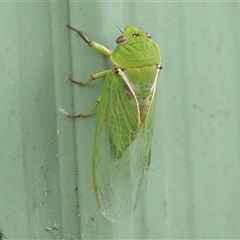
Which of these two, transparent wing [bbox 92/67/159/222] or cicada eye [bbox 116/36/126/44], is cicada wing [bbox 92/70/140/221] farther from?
cicada eye [bbox 116/36/126/44]

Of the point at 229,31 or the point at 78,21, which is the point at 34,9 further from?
the point at 229,31

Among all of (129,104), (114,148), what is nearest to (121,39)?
(129,104)

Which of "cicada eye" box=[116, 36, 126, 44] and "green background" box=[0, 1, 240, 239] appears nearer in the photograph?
"green background" box=[0, 1, 240, 239]

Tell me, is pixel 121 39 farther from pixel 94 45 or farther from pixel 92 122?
pixel 92 122

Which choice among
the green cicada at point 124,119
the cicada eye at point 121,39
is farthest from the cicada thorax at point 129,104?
the cicada eye at point 121,39

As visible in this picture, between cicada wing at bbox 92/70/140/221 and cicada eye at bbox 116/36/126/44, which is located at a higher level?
cicada eye at bbox 116/36/126/44

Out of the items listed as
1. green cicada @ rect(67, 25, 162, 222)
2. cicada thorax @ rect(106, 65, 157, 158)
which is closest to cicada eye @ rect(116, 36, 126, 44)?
green cicada @ rect(67, 25, 162, 222)
